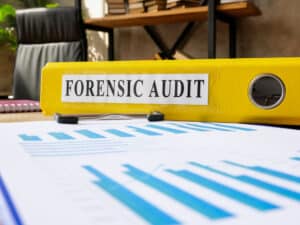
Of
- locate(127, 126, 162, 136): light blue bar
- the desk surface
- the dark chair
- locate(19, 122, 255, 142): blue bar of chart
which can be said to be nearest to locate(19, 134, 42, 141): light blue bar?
locate(19, 122, 255, 142): blue bar of chart

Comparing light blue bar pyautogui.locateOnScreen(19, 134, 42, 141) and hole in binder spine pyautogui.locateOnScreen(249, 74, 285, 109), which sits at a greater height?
hole in binder spine pyautogui.locateOnScreen(249, 74, 285, 109)

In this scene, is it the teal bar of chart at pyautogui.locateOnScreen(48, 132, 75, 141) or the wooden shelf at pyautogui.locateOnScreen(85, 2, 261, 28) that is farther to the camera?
the wooden shelf at pyautogui.locateOnScreen(85, 2, 261, 28)

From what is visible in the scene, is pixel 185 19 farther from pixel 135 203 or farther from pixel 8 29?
pixel 135 203

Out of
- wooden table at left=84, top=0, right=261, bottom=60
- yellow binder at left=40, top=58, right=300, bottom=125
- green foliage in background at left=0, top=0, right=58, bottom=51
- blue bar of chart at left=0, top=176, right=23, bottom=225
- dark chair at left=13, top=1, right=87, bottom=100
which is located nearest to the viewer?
blue bar of chart at left=0, top=176, right=23, bottom=225

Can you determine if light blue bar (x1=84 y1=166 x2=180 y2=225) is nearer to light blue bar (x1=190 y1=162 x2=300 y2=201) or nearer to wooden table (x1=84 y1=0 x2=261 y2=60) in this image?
light blue bar (x1=190 y1=162 x2=300 y2=201)

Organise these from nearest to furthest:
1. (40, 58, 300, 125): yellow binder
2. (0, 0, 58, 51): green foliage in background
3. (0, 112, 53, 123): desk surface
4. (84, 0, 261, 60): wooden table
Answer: (40, 58, 300, 125): yellow binder < (0, 112, 53, 123): desk surface < (84, 0, 261, 60): wooden table < (0, 0, 58, 51): green foliage in background

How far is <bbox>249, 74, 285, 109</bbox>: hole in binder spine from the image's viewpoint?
1.76ft

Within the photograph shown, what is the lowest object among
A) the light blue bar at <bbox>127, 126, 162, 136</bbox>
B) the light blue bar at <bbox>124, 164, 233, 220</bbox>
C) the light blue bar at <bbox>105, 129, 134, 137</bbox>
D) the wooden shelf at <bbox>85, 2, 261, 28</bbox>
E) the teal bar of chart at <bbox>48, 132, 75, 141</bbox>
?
the light blue bar at <bbox>127, 126, 162, 136</bbox>

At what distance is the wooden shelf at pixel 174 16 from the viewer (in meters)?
1.64

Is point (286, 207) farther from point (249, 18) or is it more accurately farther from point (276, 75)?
point (249, 18)

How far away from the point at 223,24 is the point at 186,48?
0.75 ft

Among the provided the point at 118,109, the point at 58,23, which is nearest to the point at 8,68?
the point at 58,23

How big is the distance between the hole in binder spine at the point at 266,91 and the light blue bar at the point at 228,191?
312mm

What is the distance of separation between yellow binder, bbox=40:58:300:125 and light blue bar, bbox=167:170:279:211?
31 cm
